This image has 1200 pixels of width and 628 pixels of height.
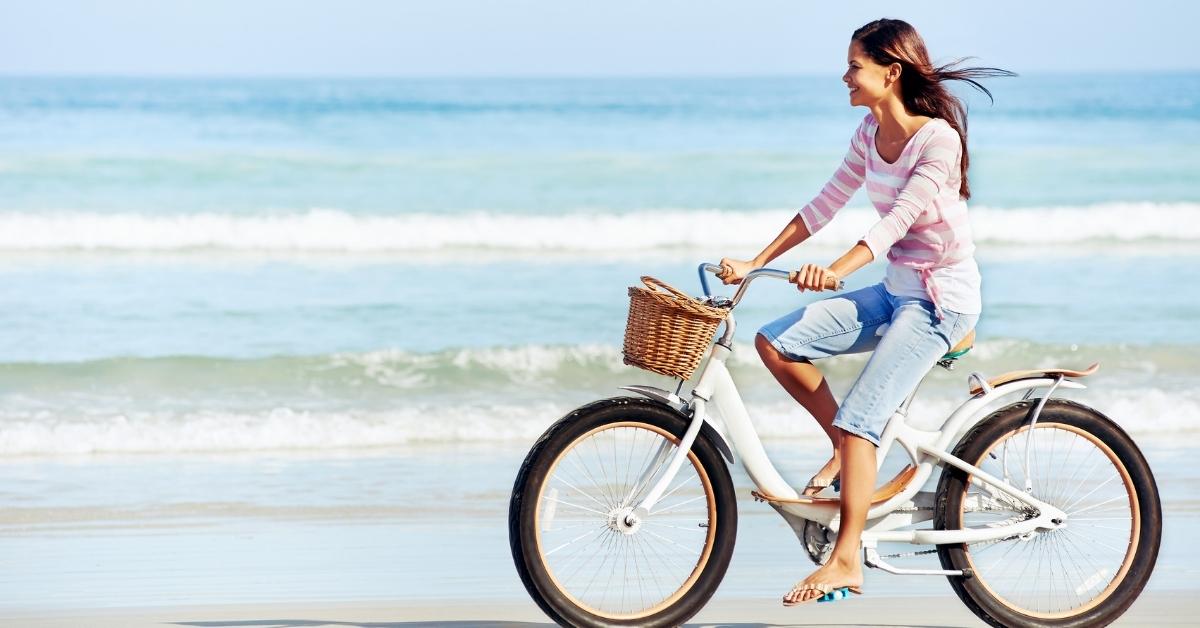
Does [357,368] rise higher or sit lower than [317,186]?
lower

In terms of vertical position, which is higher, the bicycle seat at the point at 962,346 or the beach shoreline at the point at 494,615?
the bicycle seat at the point at 962,346

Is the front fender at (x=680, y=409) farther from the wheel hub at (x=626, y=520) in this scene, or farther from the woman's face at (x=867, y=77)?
the woman's face at (x=867, y=77)

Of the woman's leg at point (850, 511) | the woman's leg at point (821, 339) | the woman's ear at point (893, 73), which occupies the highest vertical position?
the woman's ear at point (893, 73)

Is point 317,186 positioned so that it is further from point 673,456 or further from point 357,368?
point 673,456

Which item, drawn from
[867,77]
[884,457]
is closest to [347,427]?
[884,457]

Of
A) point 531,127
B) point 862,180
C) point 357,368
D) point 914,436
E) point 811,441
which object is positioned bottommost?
point 914,436

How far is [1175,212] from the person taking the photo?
18906 millimetres

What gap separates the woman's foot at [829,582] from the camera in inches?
150

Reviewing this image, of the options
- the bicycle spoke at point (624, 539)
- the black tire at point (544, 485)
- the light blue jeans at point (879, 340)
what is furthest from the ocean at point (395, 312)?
the light blue jeans at point (879, 340)

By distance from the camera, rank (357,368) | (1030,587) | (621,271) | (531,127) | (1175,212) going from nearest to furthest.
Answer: (1030,587) < (357,368) < (621,271) < (1175,212) < (531,127)

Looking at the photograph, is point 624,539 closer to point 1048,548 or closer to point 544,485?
point 544,485

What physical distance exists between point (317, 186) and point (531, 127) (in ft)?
37.7

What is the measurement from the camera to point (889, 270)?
13.0 feet

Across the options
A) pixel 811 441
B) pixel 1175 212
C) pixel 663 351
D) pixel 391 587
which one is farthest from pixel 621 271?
→ pixel 663 351
